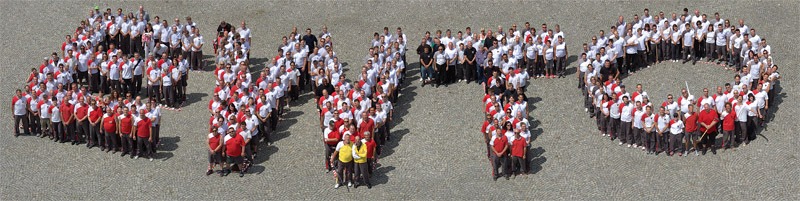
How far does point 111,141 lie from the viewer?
32.9m

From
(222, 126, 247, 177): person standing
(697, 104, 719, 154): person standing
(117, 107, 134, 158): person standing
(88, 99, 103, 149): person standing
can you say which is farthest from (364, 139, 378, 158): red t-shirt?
(697, 104, 719, 154): person standing

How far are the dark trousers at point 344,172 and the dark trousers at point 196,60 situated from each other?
9066mm

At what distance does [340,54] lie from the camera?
39.8 m

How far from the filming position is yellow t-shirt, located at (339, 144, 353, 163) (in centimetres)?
3027

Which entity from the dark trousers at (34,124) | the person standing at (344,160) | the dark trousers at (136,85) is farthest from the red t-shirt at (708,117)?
the dark trousers at (34,124)

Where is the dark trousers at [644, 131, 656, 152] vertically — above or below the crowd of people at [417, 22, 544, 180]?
below

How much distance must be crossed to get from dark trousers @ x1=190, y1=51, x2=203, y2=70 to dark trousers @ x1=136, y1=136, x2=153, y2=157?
5986mm

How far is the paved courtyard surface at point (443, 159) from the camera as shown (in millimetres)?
30453

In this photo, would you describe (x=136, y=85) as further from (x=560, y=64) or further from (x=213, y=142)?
(x=560, y=64)

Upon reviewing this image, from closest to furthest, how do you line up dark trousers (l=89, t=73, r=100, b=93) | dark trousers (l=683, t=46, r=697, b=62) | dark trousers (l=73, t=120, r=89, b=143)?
dark trousers (l=73, t=120, r=89, b=143) < dark trousers (l=89, t=73, r=100, b=93) < dark trousers (l=683, t=46, r=697, b=62)

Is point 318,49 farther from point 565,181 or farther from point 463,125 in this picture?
point 565,181

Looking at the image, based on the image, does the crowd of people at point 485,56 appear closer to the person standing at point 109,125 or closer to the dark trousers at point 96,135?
the person standing at point 109,125

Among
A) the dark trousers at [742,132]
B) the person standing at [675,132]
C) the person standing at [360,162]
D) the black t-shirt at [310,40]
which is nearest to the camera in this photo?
the person standing at [360,162]

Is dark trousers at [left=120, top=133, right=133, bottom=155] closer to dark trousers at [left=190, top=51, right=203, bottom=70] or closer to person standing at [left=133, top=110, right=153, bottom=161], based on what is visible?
person standing at [left=133, top=110, right=153, bottom=161]
